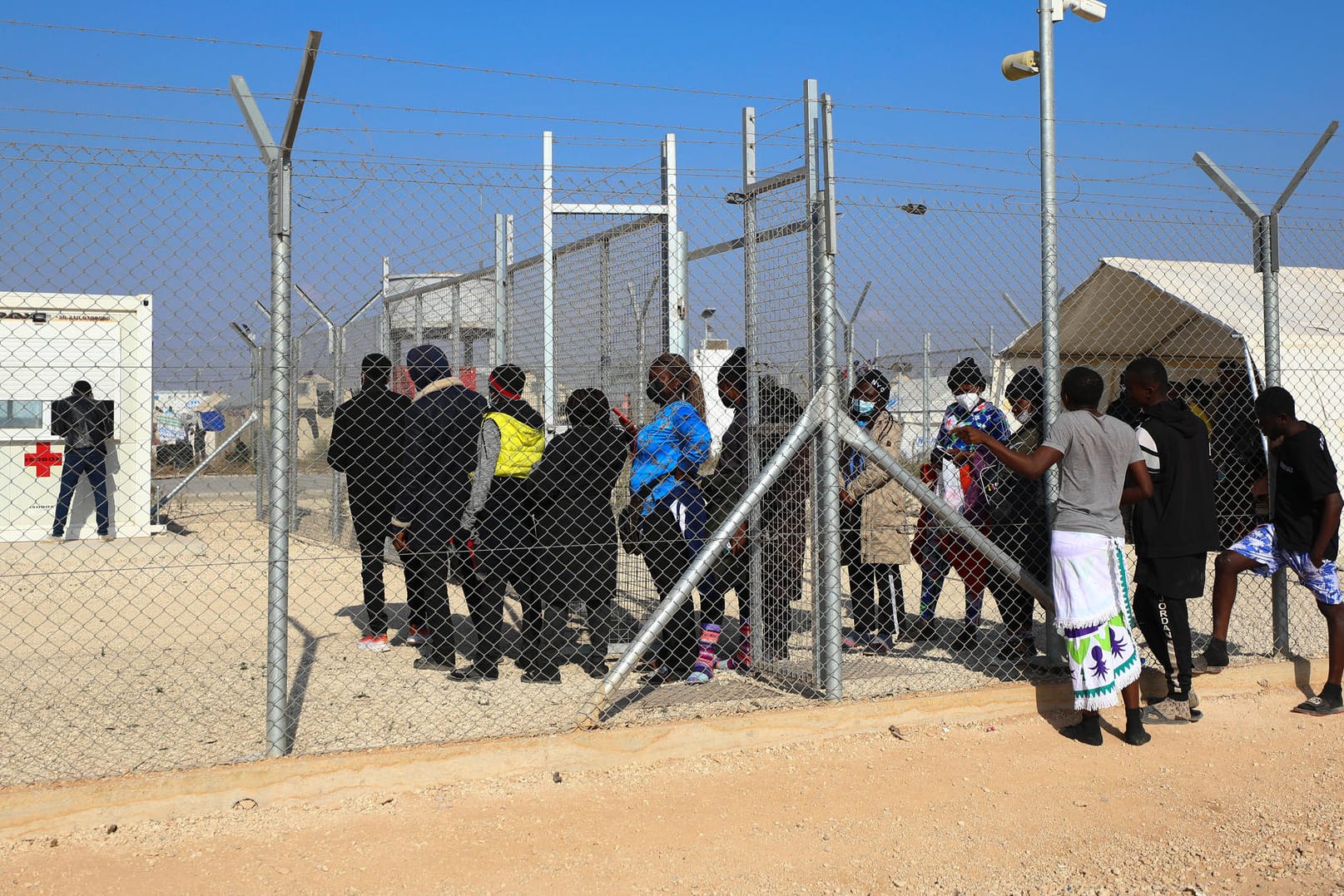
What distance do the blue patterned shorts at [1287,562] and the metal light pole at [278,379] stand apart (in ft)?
14.5

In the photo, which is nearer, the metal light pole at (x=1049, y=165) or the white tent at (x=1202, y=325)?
the metal light pole at (x=1049, y=165)

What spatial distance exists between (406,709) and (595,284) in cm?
304

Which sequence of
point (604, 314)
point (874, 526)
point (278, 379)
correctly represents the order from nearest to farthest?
point (278, 379) < point (874, 526) < point (604, 314)

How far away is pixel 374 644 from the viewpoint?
6441 mm

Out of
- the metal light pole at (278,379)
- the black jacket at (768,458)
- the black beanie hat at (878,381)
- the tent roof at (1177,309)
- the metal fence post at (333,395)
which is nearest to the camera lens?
the metal light pole at (278,379)

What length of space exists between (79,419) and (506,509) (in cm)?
701

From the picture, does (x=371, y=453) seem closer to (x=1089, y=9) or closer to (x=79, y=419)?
(x=1089, y=9)

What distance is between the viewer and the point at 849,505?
624 centimetres

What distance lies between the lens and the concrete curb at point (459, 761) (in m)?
3.69

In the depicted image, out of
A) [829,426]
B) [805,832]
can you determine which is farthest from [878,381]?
[805,832]

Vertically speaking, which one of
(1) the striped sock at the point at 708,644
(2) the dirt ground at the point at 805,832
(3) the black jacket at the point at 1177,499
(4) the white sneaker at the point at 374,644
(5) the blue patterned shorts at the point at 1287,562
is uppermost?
(3) the black jacket at the point at 1177,499

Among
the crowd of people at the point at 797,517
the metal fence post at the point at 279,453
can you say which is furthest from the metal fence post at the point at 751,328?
the metal fence post at the point at 279,453

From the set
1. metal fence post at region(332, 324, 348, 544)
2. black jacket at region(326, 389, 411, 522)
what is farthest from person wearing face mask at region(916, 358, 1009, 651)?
metal fence post at region(332, 324, 348, 544)

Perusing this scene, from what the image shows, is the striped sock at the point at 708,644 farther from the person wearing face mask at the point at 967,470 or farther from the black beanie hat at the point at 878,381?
the black beanie hat at the point at 878,381
